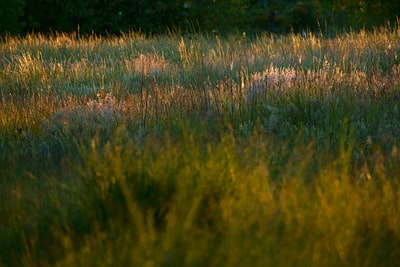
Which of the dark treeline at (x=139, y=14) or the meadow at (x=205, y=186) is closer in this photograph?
the meadow at (x=205, y=186)

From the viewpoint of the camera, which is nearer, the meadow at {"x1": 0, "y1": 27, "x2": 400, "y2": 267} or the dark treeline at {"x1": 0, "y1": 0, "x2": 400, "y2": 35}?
the meadow at {"x1": 0, "y1": 27, "x2": 400, "y2": 267}

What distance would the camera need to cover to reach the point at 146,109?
5.53 metres

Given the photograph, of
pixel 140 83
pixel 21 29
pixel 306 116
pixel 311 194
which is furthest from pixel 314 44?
pixel 21 29

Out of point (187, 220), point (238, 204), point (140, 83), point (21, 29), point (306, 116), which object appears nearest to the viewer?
point (187, 220)

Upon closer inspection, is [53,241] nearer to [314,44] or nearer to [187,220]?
[187,220]

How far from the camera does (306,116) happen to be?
5.38 m

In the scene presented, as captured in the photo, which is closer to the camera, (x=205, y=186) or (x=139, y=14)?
(x=205, y=186)

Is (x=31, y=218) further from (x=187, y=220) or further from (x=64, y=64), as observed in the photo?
(x=64, y=64)

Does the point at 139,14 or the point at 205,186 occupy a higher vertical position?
the point at 205,186

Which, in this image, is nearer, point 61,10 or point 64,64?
point 64,64

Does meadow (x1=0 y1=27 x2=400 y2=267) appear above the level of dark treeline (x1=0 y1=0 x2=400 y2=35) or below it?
above

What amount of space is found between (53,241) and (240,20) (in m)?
17.3

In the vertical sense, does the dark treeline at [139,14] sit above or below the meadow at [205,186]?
below

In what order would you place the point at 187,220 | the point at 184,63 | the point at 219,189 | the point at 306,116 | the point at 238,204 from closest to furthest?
the point at 187,220 < the point at 238,204 < the point at 219,189 < the point at 306,116 < the point at 184,63
